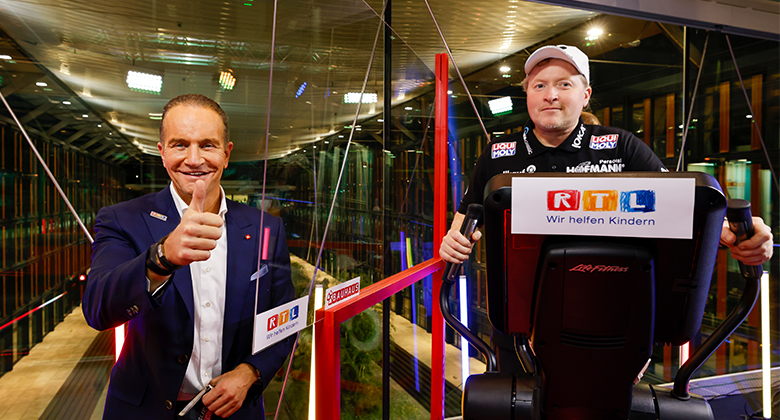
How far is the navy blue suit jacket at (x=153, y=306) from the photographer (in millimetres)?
927

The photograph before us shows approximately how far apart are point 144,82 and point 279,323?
77cm

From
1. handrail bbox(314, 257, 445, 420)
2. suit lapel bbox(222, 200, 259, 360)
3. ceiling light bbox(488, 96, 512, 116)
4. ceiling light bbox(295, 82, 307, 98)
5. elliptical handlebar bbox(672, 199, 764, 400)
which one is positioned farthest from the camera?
ceiling light bbox(488, 96, 512, 116)

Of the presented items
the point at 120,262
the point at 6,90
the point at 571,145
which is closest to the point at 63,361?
the point at 120,262

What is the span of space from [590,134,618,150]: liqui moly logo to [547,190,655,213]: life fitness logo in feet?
3.38

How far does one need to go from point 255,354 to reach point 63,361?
18.1 inches

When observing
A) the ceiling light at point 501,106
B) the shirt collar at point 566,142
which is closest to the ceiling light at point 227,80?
the shirt collar at point 566,142

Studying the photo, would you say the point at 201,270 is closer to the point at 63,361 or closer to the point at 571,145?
the point at 63,361

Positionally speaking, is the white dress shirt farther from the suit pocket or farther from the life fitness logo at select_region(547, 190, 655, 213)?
the life fitness logo at select_region(547, 190, 655, 213)

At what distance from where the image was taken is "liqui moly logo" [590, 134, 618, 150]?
1547 millimetres

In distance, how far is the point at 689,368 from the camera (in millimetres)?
878

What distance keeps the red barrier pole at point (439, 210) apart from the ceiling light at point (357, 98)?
1.56 ft

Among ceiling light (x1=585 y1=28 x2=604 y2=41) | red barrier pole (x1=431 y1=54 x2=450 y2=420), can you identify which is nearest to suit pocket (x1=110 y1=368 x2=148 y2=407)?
red barrier pole (x1=431 y1=54 x2=450 y2=420)

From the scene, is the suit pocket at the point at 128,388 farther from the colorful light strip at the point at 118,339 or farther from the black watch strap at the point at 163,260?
the black watch strap at the point at 163,260

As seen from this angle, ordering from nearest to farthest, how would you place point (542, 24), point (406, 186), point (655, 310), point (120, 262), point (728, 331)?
point (655, 310) < point (728, 331) < point (120, 262) < point (406, 186) < point (542, 24)
